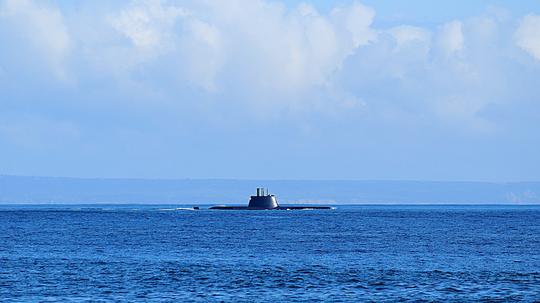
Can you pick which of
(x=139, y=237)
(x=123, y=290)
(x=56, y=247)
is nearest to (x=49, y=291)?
(x=123, y=290)

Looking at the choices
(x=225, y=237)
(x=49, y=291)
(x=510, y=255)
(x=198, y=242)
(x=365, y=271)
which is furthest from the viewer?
(x=225, y=237)

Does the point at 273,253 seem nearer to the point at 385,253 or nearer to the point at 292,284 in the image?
the point at 385,253

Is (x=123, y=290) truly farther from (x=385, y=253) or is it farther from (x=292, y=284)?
(x=385, y=253)

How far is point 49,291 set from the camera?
2228 inches

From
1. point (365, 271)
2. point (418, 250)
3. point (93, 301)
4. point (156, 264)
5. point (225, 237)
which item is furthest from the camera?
point (225, 237)

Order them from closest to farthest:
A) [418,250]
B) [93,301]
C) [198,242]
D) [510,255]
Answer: [93,301]
[510,255]
[418,250]
[198,242]

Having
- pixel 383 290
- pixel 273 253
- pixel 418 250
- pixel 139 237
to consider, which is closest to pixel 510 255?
pixel 418 250

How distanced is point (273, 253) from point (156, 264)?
51.7 ft

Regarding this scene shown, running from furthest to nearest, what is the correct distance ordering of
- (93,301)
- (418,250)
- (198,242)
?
(198,242)
(418,250)
(93,301)

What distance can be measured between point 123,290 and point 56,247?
42.4 metres

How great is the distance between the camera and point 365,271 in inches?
2697

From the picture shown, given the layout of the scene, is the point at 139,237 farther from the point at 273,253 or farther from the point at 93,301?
the point at 93,301

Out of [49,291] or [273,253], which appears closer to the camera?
[49,291]

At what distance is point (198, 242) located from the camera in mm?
106188
